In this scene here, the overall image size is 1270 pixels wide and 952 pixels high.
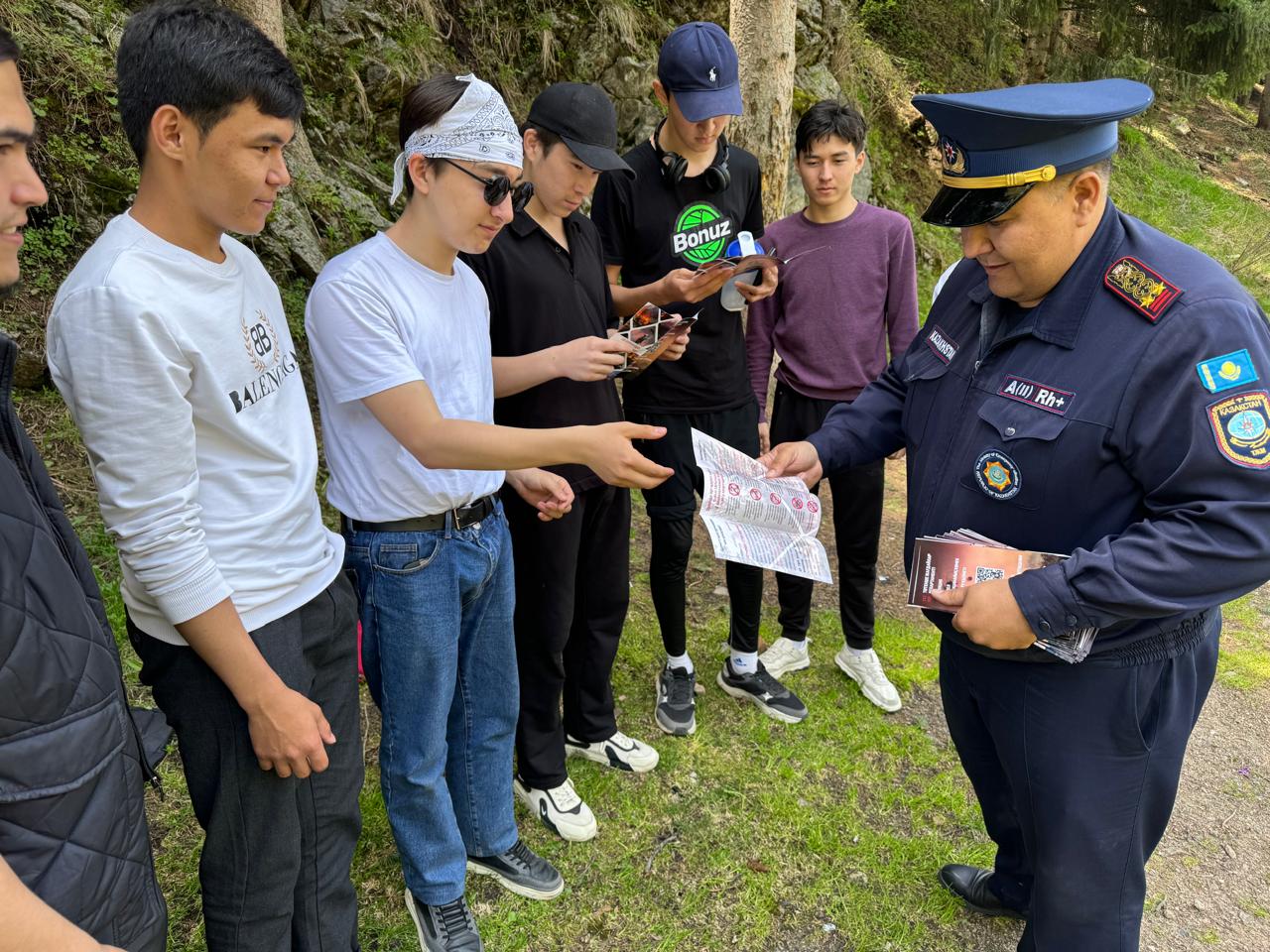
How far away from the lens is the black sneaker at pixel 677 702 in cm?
357

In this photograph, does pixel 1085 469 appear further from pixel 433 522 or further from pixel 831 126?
pixel 831 126

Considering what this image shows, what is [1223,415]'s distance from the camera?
1.72 meters

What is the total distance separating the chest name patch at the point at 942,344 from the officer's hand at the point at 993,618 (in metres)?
0.62

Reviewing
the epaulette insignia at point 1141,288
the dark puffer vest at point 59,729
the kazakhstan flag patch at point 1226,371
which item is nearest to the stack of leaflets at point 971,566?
the kazakhstan flag patch at point 1226,371

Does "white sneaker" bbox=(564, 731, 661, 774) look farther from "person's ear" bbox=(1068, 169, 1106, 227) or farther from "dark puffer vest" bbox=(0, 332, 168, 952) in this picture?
"person's ear" bbox=(1068, 169, 1106, 227)

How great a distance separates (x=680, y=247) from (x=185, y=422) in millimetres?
2197

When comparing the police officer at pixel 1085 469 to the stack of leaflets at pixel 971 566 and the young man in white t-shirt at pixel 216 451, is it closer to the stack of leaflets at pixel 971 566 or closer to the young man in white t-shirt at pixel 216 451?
the stack of leaflets at pixel 971 566

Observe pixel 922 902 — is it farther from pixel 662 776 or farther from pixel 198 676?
pixel 198 676

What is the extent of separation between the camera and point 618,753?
3330mm

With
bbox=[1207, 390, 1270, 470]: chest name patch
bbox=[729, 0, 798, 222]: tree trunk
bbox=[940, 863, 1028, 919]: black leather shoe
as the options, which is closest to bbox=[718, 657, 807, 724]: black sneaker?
bbox=[940, 863, 1028, 919]: black leather shoe

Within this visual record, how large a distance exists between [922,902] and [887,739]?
32.6 inches

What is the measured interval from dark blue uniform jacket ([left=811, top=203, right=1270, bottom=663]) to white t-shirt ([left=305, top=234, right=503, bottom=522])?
1.20 metres

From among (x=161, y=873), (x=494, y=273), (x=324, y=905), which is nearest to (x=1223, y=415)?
(x=494, y=273)

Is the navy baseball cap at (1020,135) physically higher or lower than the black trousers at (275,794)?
higher
